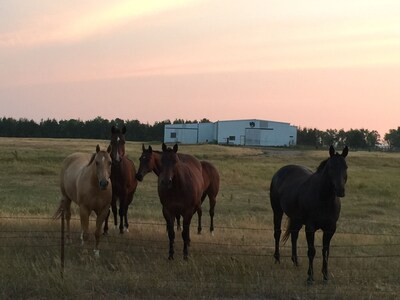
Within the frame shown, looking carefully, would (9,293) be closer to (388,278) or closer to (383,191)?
(388,278)

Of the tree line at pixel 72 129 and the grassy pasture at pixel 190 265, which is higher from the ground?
the tree line at pixel 72 129

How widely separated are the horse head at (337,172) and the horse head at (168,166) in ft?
8.98

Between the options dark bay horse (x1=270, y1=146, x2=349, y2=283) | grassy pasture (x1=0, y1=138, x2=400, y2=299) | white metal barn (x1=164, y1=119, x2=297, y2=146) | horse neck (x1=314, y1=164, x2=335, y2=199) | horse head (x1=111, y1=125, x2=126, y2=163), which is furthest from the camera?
white metal barn (x1=164, y1=119, x2=297, y2=146)

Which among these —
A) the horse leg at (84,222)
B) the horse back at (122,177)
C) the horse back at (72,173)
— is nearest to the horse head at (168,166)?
the horse leg at (84,222)

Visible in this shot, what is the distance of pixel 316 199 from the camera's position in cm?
800

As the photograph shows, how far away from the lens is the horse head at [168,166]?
28.9 ft

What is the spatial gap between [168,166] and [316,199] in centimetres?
262

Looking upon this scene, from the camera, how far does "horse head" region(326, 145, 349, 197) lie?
7.31 meters

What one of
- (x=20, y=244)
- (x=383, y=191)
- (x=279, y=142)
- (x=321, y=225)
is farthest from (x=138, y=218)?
(x=279, y=142)

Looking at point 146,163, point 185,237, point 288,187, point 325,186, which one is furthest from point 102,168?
point 325,186

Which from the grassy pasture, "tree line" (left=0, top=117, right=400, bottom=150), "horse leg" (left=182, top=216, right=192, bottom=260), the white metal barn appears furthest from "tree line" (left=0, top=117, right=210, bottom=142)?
"horse leg" (left=182, top=216, right=192, bottom=260)

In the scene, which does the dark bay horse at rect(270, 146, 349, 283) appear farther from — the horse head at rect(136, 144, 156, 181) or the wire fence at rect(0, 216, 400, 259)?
the horse head at rect(136, 144, 156, 181)

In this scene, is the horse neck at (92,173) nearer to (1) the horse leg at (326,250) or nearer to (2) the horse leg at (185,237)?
(2) the horse leg at (185,237)

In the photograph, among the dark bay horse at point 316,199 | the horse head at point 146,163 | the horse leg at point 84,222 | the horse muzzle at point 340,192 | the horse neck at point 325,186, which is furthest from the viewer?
the horse head at point 146,163
